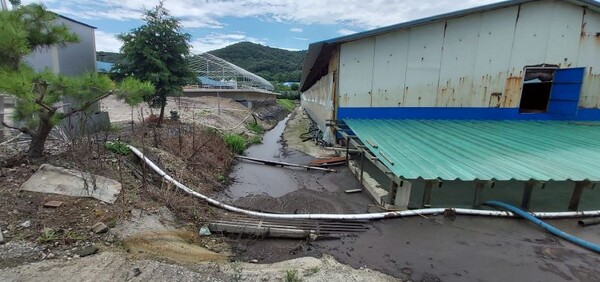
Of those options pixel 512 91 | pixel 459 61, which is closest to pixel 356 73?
pixel 459 61

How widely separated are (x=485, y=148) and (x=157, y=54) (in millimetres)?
9492

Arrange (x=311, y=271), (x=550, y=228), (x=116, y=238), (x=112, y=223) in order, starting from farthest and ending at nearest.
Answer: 1. (x=550, y=228)
2. (x=112, y=223)
3. (x=116, y=238)
4. (x=311, y=271)

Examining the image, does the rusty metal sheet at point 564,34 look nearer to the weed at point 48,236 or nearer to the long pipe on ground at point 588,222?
the long pipe on ground at point 588,222

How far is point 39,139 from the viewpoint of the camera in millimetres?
4352

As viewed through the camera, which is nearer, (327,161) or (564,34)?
(327,161)

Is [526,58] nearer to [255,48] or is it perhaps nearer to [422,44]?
[422,44]

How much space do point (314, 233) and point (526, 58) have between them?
9925mm

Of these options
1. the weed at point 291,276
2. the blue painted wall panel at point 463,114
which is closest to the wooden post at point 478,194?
the weed at point 291,276

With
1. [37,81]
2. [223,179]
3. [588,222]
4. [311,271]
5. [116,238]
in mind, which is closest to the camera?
[311,271]

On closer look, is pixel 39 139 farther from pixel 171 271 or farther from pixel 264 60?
pixel 264 60

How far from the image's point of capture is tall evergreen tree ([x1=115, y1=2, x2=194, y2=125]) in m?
8.86

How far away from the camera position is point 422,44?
933cm

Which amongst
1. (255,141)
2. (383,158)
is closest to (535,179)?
(383,158)

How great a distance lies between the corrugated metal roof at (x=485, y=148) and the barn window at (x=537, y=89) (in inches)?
60.7
